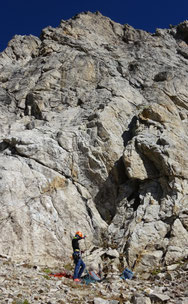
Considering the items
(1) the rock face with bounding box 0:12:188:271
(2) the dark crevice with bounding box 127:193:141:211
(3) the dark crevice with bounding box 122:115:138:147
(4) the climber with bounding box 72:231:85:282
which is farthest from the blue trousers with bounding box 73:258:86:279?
(3) the dark crevice with bounding box 122:115:138:147

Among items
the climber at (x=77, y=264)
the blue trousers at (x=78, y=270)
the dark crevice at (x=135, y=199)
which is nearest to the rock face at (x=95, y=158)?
the dark crevice at (x=135, y=199)

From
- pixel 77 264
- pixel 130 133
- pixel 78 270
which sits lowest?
pixel 78 270

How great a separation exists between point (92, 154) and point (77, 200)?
13.5 feet

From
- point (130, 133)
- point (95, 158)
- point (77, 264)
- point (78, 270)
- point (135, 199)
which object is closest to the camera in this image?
point (78, 270)

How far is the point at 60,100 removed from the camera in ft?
96.5

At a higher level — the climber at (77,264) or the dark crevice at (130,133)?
the dark crevice at (130,133)

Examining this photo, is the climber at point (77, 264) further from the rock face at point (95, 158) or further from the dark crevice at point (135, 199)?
the dark crevice at point (135, 199)

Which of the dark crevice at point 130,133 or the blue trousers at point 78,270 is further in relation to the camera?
the dark crevice at point 130,133

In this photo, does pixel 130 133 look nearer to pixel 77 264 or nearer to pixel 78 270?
pixel 77 264

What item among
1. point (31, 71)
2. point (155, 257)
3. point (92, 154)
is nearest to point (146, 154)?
point (92, 154)

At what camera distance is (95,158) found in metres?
22.0

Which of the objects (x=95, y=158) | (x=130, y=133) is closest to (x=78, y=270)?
(x=95, y=158)

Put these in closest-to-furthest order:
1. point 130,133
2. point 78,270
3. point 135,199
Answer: point 78,270 < point 135,199 < point 130,133

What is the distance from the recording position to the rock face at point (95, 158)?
16.9m
